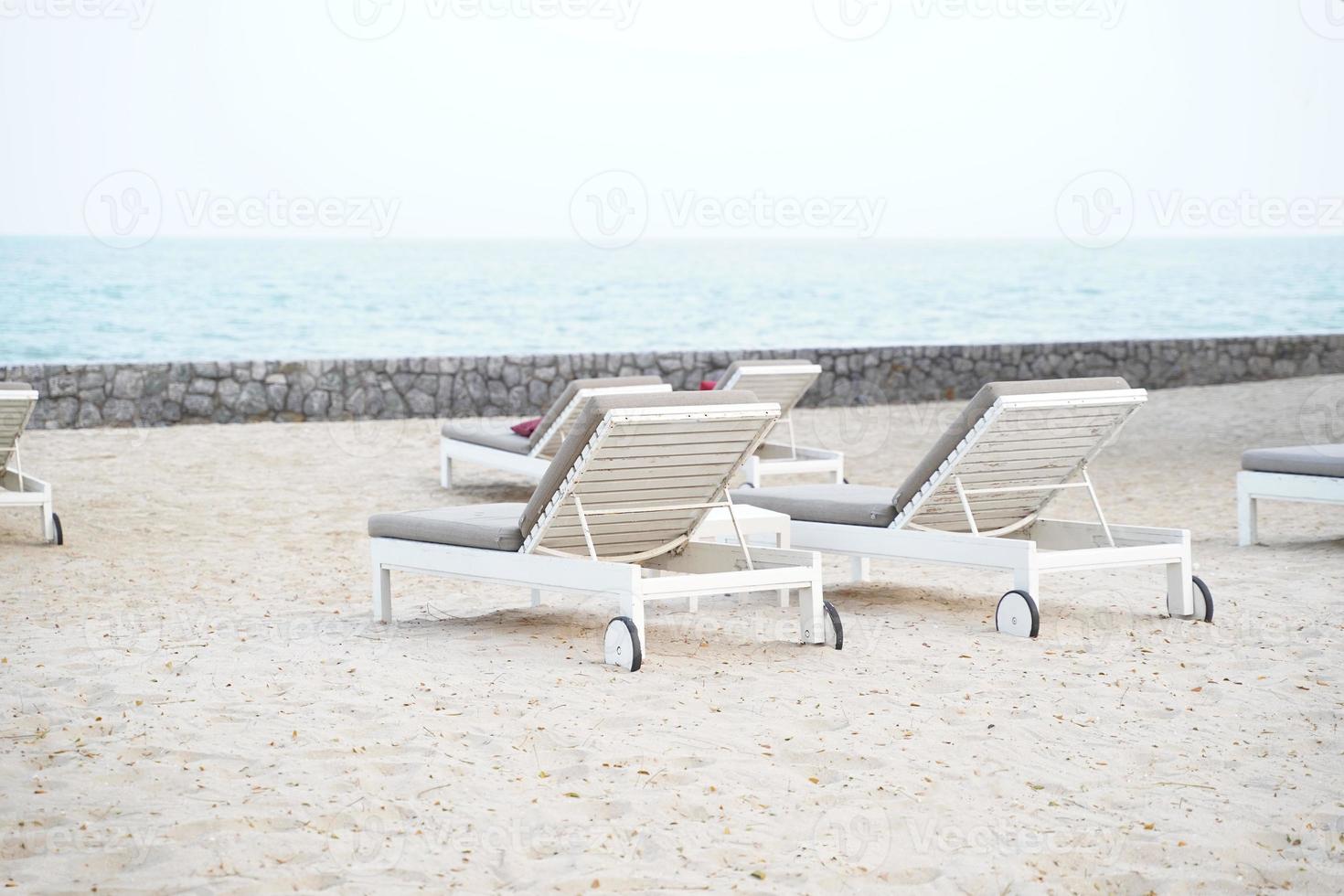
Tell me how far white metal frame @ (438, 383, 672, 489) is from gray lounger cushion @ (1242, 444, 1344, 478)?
2.75 metres

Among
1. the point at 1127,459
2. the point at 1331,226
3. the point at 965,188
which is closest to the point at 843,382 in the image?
the point at 1127,459

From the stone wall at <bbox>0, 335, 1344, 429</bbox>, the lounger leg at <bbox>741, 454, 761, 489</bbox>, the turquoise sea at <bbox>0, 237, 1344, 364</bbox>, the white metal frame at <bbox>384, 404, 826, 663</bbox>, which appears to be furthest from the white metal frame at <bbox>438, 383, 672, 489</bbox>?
the turquoise sea at <bbox>0, 237, 1344, 364</bbox>

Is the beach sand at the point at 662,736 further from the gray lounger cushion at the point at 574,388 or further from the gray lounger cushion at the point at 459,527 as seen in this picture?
the gray lounger cushion at the point at 574,388

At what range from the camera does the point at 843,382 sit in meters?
13.8

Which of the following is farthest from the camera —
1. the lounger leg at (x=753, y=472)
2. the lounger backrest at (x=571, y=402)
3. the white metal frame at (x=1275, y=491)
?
the lounger leg at (x=753, y=472)

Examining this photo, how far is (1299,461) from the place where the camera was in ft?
21.1

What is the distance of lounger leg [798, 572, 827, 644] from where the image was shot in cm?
461

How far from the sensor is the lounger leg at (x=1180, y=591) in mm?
4973

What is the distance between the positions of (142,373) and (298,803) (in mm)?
9448

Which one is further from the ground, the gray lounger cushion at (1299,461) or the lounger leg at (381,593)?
the gray lounger cushion at (1299,461)

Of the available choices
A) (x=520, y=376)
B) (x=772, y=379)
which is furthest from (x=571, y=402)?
(x=520, y=376)

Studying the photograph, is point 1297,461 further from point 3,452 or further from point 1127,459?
point 3,452

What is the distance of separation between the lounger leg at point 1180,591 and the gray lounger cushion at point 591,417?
1.61 m

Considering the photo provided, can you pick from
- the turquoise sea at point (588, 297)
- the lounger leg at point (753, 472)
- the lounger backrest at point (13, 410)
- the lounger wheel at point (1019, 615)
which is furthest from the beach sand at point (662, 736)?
the turquoise sea at point (588, 297)
